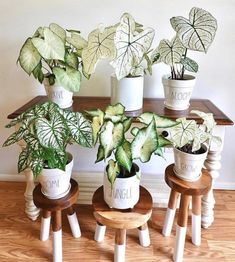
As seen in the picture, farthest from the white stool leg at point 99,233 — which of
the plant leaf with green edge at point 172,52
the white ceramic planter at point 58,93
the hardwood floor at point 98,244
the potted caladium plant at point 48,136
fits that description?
the plant leaf with green edge at point 172,52

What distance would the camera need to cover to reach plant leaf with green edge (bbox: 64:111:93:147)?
3.17 feet

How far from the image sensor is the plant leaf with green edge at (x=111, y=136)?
2.96 ft

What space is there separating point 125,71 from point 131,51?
78 mm

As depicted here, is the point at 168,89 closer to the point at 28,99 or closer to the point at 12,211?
the point at 28,99

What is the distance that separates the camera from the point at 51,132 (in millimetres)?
904

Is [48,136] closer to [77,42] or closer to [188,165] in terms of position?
[77,42]

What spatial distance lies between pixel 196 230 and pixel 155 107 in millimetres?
645

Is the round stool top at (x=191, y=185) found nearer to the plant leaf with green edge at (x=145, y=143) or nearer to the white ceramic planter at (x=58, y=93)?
the plant leaf with green edge at (x=145, y=143)

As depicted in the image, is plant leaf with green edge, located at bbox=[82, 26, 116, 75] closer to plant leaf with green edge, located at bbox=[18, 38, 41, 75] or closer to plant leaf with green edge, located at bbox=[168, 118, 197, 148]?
plant leaf with green edge, located at bbox=[18, 38, 41, 75]

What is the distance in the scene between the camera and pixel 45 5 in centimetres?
139

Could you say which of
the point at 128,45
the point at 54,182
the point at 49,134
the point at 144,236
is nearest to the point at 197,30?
the point at 128,45

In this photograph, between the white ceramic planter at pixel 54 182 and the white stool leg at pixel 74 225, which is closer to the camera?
the white ceramic planter at pixel 54 182

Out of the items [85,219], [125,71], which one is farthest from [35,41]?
[85,219]

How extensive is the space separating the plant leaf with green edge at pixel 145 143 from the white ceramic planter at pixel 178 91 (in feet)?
1.09
